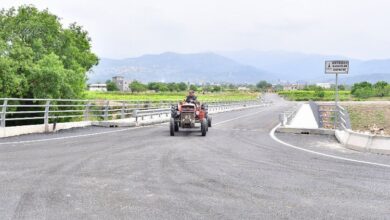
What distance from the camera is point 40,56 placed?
147 ft

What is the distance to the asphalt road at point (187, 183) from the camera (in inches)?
252

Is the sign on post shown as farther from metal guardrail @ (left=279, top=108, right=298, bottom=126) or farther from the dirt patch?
the dirt patch

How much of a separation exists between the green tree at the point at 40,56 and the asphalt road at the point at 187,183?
76.0 feet

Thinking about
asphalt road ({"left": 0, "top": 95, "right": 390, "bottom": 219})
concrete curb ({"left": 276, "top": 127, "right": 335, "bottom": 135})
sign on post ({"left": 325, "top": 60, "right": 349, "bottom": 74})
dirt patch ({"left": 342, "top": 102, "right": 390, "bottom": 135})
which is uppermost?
sign on post ({"left": 325, "top": 60, "right": 349, "bottom": 74})

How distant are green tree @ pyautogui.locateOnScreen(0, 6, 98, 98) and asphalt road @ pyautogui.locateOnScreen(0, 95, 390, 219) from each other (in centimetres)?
2315

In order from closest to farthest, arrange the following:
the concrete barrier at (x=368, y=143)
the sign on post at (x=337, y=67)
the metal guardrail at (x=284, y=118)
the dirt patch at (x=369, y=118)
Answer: the concrete barrier at (x=368, y=143), the sign on post at (x=337, y=67), the metal guardrail at (x=284, y=118), the dirt patch at (x=369, y=118)

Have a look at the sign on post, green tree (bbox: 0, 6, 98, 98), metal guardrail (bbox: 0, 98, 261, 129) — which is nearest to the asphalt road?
metal guardrail (bbox: 0, 98, 261, 129)

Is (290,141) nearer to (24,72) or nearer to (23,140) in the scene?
(23,140)

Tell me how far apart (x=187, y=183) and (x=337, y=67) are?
13225 mm

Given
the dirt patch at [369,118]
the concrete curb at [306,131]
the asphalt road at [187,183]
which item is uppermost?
the asphalt road at [187,183]

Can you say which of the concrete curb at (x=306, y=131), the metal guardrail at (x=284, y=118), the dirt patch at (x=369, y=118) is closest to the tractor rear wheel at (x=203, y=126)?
the concrete curb at (x=306, y=131)

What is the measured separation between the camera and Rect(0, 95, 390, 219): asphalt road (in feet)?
21.0

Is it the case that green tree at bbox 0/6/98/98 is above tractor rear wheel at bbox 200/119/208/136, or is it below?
above

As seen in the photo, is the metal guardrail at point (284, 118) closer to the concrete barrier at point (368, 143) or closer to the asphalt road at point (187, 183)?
the concrete barrier at point (368, 143)
